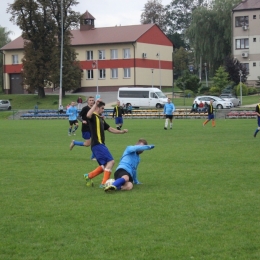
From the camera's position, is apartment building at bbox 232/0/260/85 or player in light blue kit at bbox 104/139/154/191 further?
apartment building at bbox 232/0/260/85

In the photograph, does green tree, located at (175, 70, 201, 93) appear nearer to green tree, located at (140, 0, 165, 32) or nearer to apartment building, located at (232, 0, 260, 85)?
apartment building, located at (232, 0, 260, 85)

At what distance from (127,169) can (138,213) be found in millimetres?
2391

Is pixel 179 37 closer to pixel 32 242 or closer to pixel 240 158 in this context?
pixel 240 158

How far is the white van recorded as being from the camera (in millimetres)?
62281

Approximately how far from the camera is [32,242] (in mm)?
7301

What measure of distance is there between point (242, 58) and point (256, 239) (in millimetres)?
79334

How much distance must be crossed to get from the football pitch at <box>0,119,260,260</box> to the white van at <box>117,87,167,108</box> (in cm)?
4605

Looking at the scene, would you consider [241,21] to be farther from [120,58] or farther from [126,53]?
[120,58]

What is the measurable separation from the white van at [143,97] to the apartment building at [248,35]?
82.3 feet

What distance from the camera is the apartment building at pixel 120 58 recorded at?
264 feet

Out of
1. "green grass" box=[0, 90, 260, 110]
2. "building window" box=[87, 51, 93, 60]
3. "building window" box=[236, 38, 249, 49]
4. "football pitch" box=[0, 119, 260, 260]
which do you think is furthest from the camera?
"building window" box=[236, 38, 249, 49]

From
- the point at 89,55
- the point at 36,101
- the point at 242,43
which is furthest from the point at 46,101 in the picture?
the point at 242,43

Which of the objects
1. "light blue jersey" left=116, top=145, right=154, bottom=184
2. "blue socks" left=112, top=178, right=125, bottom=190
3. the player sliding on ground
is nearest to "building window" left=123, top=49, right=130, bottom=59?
the player sliding on ground

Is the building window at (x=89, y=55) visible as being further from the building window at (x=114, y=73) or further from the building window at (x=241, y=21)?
the building window at (x=241, y=21)
